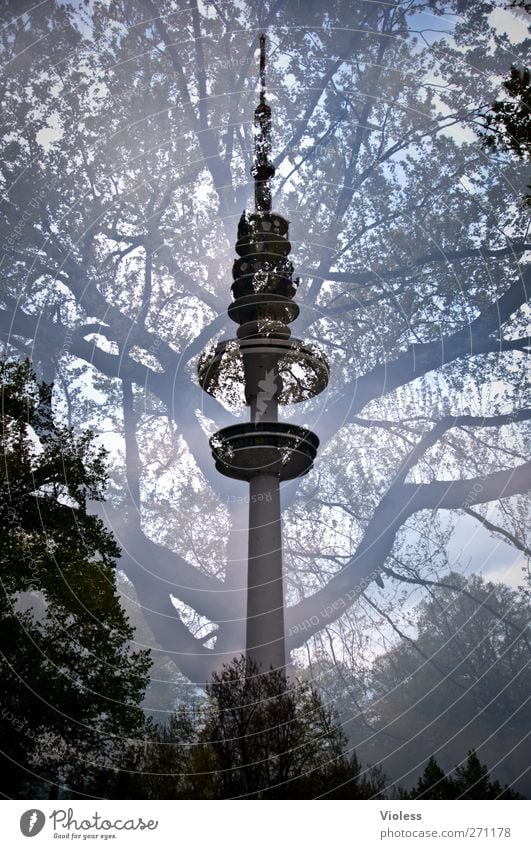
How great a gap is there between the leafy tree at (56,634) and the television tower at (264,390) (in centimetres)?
695

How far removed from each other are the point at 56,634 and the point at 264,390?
1975cm

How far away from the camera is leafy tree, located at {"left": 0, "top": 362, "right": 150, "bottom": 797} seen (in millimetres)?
31562

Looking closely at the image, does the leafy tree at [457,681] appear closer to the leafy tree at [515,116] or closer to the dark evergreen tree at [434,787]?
the dark evergreen tree at [434,787]

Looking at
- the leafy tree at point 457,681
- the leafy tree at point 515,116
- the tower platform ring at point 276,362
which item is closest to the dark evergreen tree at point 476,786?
the leafy tree at point 457,681

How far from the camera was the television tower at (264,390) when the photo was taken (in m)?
39.4

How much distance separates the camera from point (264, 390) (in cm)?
4691

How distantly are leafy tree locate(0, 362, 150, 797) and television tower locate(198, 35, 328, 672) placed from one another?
6953mm

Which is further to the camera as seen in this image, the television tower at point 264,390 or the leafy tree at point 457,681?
the leafy tree at point 457,681

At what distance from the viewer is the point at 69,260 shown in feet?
254

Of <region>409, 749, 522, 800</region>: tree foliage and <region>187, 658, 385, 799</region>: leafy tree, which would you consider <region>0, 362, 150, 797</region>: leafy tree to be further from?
<region>409, 749, 522, 800</region>: tree foliage

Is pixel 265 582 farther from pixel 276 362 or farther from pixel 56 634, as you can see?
pixel 276 362

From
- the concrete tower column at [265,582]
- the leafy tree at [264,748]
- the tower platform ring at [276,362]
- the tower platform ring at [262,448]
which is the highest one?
the tower platform ring at [276,362]

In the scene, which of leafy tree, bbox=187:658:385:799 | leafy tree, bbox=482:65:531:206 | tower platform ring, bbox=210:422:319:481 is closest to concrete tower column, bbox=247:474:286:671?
tower platform ring, bbox=210:422:319:481

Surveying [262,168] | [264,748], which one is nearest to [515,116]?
[264,748]
